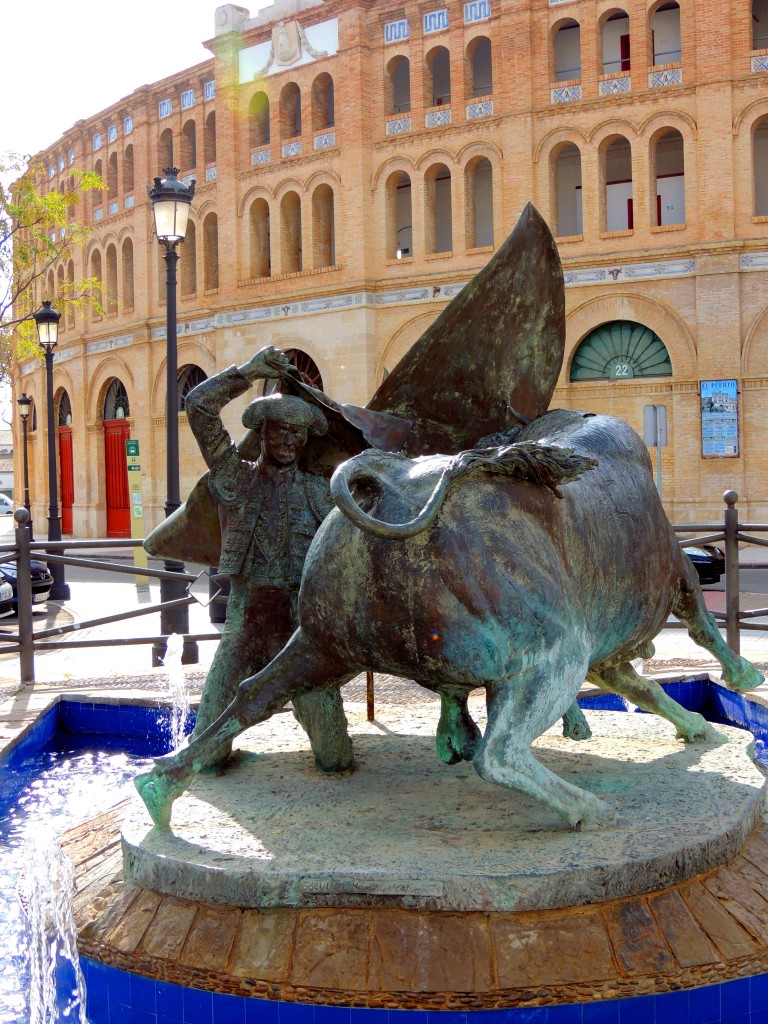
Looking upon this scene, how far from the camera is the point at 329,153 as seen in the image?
92.9 ft

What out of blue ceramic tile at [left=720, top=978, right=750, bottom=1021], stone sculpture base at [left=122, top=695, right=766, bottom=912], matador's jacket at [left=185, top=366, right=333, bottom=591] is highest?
matador's jacket at [left=185, top=366, right=333, bottom=591]

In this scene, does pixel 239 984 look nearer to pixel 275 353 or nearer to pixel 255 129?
pixel 275 353

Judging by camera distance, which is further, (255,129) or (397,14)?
(255,129)

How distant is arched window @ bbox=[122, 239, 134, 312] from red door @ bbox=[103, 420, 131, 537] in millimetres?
3710

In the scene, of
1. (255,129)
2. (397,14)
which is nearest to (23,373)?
(255,129)

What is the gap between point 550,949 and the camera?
122 inches

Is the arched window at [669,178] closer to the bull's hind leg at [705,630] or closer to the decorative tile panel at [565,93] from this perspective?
the decorative tile panel at [565,93]

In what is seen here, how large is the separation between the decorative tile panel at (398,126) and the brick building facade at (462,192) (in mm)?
55

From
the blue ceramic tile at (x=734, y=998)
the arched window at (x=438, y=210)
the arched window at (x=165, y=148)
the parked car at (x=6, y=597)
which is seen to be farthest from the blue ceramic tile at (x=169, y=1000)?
the arched window at (x=165, y=148)

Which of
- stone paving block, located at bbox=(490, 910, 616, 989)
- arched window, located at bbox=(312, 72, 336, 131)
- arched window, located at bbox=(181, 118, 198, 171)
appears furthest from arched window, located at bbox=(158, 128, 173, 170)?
stone paving block, located at bbox=(490, 910, 616, 989)

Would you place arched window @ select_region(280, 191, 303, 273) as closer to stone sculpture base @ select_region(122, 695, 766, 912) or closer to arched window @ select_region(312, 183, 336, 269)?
arched window @ select_region(312, 183, 336, 269)

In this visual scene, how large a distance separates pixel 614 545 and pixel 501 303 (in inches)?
44.7

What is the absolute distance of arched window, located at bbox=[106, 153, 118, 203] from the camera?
3478 centimetres

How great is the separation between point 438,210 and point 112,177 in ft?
39.2
